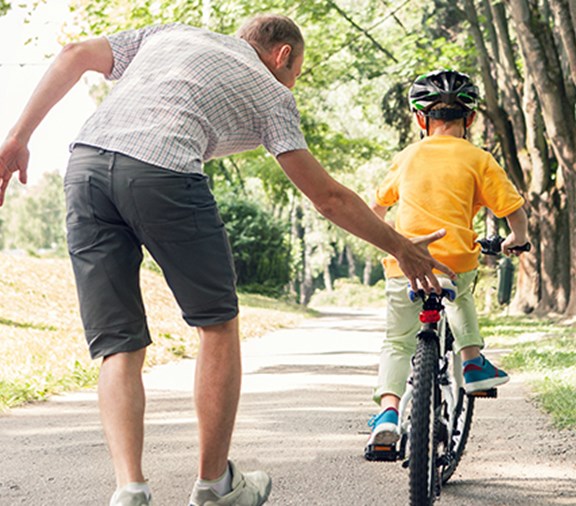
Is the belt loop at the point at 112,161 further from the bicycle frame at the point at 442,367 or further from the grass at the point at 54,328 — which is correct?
the grass at the point at 54,328

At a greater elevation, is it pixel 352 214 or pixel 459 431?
pixel 352 214

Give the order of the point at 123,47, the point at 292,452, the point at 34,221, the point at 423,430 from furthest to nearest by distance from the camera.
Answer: the point at 34,221
the point at 292,452
the point at 123,47
the point at 423,430

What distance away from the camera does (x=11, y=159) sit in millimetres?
3738

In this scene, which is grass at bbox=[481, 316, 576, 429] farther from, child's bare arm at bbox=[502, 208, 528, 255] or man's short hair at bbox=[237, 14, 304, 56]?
man's short hair at bbox=[237, 14, 304, 56]

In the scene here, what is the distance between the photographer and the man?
361cm

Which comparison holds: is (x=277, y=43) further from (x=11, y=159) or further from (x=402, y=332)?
(x=402, y=332)

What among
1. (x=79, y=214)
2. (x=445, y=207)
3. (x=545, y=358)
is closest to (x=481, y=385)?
(x=445, y=207)

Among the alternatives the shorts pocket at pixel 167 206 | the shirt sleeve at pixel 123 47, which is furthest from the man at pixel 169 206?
A: the shirt sleeve at pixel 123 47

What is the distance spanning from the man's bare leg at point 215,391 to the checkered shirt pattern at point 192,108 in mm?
601

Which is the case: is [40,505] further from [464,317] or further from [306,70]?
[306,70]

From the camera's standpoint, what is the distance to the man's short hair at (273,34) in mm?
4031

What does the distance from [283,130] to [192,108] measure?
321 millimetres

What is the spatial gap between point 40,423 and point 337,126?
145ft

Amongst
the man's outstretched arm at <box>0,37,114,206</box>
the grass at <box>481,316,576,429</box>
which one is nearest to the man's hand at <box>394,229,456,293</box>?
the man's outstretched arm at <box>0,37,114,206</box>
